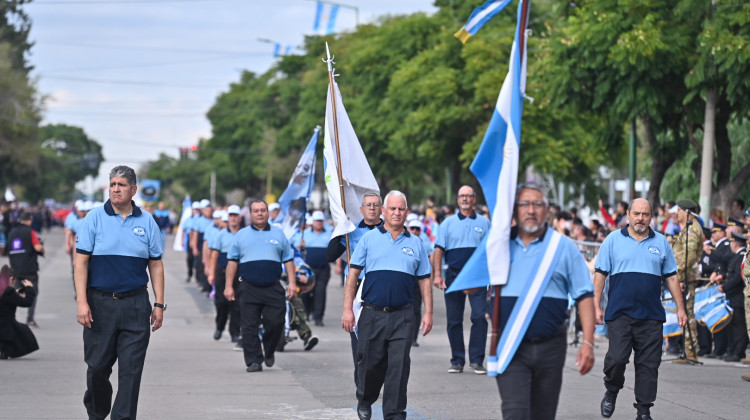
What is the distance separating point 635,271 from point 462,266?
3.58m

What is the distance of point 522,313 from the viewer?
6906mm

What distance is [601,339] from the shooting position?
18.7 m

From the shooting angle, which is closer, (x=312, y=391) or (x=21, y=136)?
(x=312, y=391)

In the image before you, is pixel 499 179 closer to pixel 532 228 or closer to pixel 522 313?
pixel 532 228

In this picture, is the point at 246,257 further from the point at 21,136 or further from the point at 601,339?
the point at 21,136

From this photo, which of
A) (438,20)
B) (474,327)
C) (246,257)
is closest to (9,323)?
(246,257)

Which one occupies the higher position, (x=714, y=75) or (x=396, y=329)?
(x=714, y=75)

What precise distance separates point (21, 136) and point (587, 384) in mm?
61526

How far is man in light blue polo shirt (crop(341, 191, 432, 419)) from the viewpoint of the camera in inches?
379

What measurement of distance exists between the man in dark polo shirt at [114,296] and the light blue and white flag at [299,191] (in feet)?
24.1

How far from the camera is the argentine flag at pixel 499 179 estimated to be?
689cm

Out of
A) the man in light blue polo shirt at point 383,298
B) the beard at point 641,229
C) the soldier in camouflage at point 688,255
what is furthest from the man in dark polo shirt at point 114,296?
the soldier in camouflage at point 688,255

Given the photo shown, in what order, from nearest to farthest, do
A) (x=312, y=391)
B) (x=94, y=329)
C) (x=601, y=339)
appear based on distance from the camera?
(x=94, y=329), (x=312, y=391), (x=601, y=339)

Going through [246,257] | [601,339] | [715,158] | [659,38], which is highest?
[659,38]
